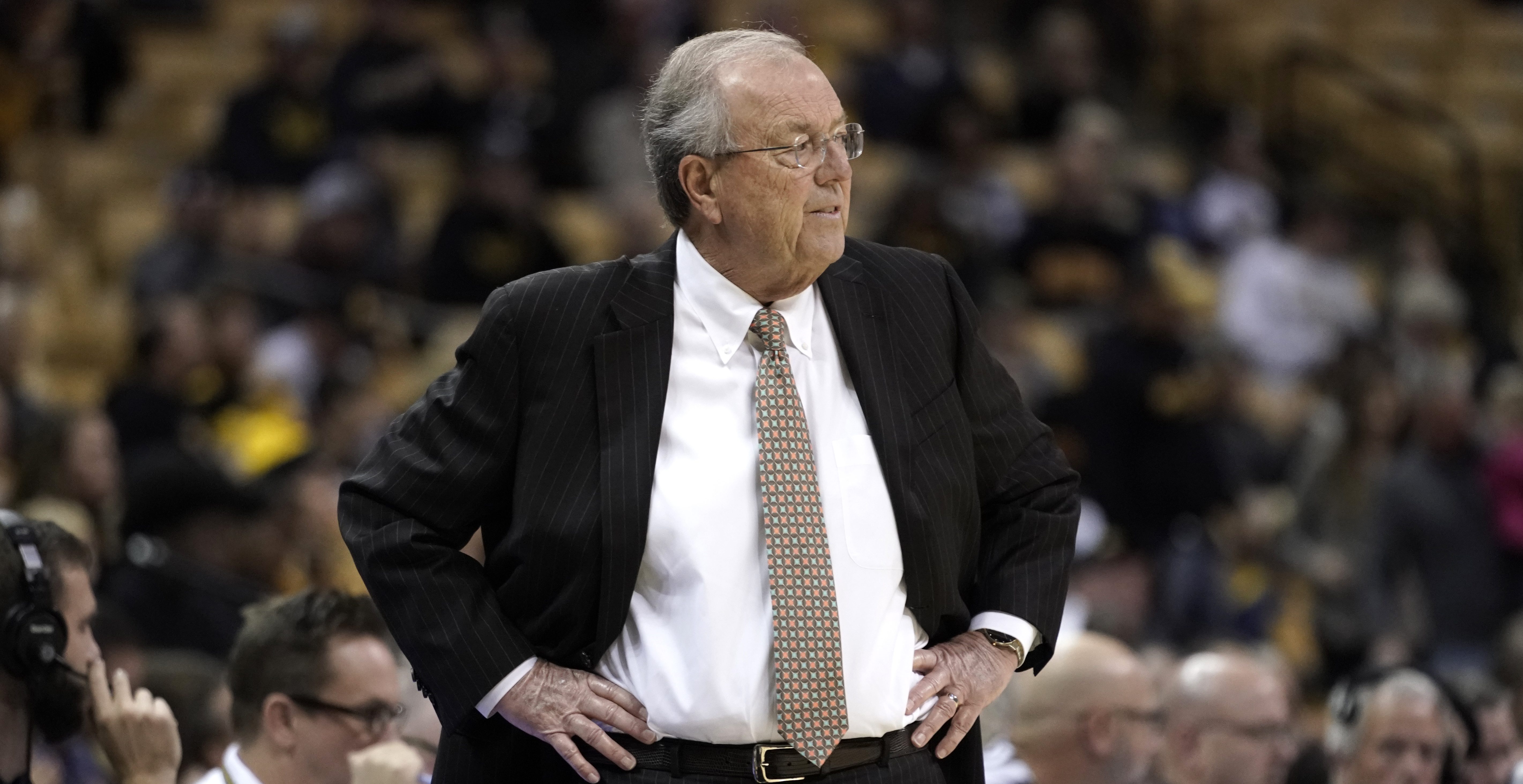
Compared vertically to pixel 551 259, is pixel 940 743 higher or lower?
higher

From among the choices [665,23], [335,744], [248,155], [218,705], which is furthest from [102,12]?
[335,744]

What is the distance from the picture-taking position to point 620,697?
258cm

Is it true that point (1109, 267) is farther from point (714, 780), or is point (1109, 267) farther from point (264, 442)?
point (714, 780)

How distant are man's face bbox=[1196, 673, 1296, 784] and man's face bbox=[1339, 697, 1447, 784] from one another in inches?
7.5

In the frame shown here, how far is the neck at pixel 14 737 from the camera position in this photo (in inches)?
119

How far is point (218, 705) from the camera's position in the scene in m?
4.25

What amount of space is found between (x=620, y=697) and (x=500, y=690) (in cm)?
15

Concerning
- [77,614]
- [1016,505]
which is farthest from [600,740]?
[77,614]

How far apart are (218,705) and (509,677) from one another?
1887 millimetres

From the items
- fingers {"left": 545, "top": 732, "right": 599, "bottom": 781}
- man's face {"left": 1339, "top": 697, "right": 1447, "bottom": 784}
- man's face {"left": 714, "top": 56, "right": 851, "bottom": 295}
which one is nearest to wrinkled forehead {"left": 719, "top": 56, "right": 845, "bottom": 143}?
man's face {"left": 714, "top": 56, "right": 851, "bottom": 295}

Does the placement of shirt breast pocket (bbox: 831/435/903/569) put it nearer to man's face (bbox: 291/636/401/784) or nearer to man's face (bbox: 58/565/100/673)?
man's face (bbox: 291/636/401/784)

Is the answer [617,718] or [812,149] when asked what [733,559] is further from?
[812,149]

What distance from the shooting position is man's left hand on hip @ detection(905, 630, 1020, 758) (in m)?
2.66

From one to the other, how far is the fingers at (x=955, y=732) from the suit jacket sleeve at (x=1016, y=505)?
0.15 meters
